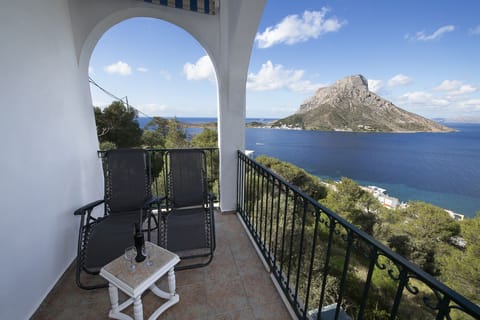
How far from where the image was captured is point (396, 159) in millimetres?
40250

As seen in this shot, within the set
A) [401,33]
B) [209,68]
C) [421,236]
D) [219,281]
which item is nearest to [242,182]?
[219,281]

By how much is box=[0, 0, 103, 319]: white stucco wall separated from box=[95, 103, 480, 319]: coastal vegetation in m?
6.45

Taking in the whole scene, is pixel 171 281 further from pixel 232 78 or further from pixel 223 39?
pixel 223 39

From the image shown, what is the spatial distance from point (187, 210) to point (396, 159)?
163 ft

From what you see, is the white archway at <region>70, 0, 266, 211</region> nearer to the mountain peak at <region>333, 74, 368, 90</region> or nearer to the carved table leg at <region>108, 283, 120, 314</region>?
the carved table leg at <region>108, 283, 120, 314</region>

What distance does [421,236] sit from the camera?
1580 cm

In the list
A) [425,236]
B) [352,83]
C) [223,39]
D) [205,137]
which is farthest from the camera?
[352,83]

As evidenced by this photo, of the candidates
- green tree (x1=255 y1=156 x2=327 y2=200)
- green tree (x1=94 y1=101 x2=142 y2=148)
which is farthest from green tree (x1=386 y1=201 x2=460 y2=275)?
green tree (x1=94 y1=101 x2=142 y2=148)

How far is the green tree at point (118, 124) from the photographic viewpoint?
12.7 metres

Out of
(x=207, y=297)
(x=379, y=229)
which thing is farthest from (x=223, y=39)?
(x=379, y=229)

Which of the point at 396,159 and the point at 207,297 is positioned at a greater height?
the point at 207,297

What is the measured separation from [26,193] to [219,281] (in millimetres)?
1851

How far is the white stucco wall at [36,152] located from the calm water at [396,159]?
3511cm

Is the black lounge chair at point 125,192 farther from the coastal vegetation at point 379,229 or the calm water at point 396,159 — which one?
the calm water at point 396,159
